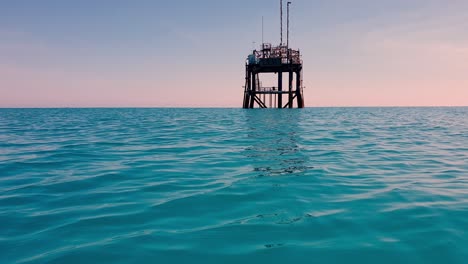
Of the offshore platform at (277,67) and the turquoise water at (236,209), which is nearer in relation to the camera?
the turquoise water at (236,209)

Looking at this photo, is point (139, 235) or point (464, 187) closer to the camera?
point (139, 235)

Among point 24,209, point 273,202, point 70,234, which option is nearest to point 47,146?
point 24,209

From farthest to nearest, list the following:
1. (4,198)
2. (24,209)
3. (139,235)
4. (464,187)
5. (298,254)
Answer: (464,187) → (4,198) → (24,209) → (139,235) → (298,254)

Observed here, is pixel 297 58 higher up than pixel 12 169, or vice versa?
pixel 297 58

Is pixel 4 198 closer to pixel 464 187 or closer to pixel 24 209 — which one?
pixel 24 209

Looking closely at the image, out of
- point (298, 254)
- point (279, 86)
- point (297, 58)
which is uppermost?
point (297, 58)

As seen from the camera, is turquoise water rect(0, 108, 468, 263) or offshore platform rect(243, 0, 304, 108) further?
offshore platform rect(243, 0, 304, 108)

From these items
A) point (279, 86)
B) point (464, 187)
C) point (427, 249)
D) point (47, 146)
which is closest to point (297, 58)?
point (279, 86)

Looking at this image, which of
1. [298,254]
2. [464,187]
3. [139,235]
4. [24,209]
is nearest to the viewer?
[298,254]

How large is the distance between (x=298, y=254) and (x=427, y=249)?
4.57 feet

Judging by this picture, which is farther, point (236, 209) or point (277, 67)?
point (277, 67)

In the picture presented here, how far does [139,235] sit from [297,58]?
42.5 meters

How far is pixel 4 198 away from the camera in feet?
17.8

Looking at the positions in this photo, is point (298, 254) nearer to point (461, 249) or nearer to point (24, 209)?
point (461, 249)
